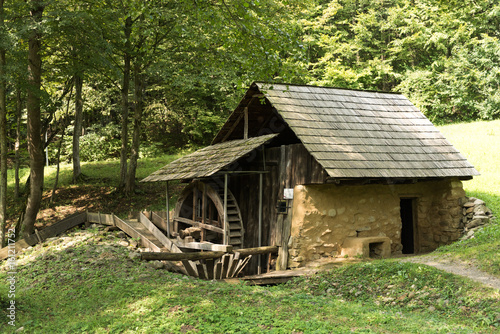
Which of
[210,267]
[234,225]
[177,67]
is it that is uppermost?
[177,67]

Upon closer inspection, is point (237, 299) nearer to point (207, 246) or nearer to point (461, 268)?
point (207, 246)

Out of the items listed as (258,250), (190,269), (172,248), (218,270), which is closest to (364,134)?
(258,250)

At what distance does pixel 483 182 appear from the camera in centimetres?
1377

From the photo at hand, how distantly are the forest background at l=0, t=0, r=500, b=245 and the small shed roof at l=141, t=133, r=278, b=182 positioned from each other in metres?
1.30

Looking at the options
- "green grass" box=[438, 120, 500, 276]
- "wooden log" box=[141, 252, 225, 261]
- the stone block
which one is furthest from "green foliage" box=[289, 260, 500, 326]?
"wooden log" box=[141, 252, 225, 261]

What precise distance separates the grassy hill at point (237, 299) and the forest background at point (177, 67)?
351 centimetres

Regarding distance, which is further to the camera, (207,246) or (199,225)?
(199,225)

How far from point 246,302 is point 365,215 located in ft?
15.0

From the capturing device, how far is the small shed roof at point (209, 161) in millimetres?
9180

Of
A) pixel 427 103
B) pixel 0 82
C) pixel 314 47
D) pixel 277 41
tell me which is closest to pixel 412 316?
pixel 277 41

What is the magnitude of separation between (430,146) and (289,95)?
3723 mm

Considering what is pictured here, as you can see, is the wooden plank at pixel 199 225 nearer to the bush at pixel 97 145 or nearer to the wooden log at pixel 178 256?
the wooden log at pixel 178 256

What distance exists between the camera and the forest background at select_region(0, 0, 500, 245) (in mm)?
10031

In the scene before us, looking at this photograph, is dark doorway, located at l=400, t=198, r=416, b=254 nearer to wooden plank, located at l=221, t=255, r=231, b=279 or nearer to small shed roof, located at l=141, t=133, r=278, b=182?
small shed roof, located at l=141, t=133, r=278, b=182
